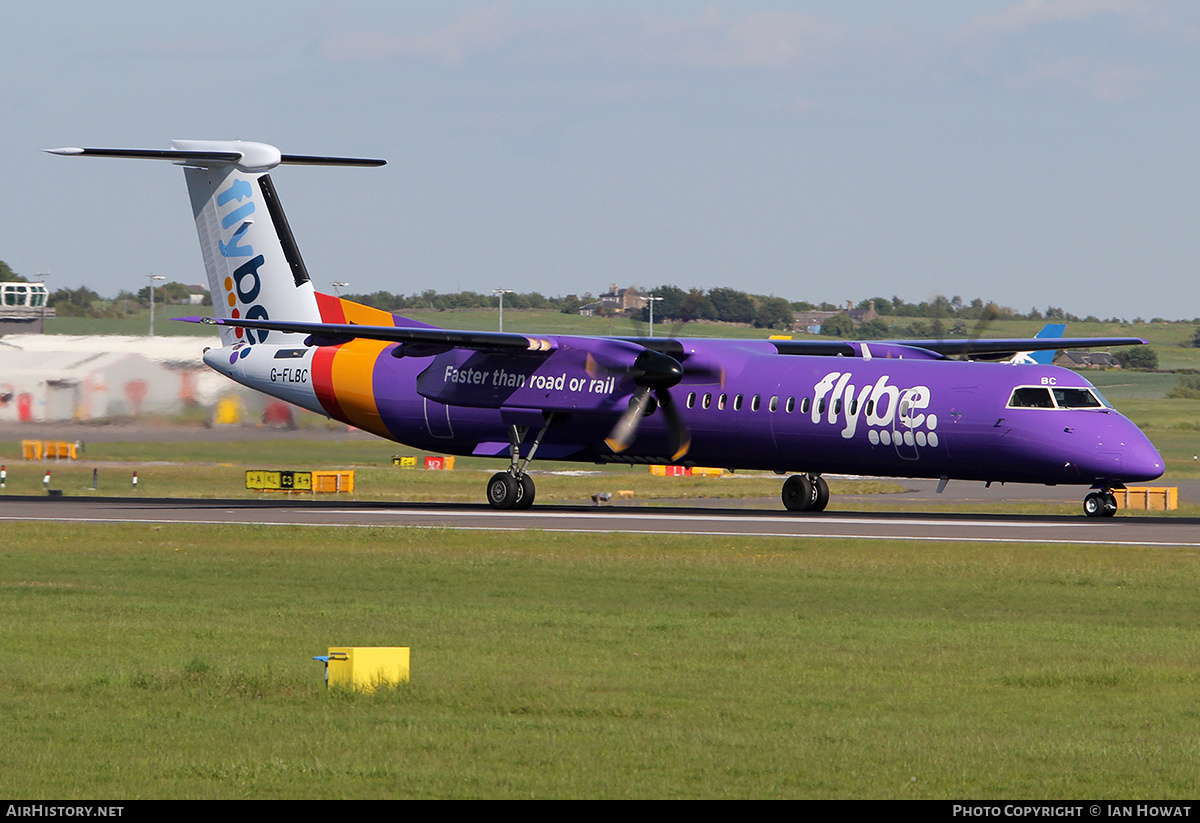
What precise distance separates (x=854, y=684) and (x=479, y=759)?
14.3ft

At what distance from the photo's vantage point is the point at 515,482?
34.4m

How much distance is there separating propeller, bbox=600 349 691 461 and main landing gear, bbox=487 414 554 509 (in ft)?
7.65

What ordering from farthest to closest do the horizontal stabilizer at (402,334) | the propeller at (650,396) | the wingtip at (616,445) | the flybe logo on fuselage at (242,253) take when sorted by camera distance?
1. the flybe logo on fuselage at (242,253)
2. the wingtip at (616,445)
3. the propeller at (650,396)
4. the horizontal stabilizer at (402,334)

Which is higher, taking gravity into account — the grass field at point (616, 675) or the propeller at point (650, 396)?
the propeller at point (650, 396)

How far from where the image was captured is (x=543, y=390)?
33219mm

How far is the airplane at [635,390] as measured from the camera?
28.0 m

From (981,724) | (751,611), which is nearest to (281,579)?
(751,611)

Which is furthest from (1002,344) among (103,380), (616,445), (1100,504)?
(103,380)

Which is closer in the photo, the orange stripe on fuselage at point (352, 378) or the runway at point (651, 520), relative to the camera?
the runway at point (651, 520)

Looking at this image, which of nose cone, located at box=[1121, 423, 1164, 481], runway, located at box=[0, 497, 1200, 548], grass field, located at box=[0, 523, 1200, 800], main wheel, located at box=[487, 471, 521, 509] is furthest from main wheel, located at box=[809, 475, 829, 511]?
grass field, located at box=[0, 523, 1200, 800]

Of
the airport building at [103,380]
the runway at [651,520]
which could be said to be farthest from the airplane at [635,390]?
the airport building at [103,380]

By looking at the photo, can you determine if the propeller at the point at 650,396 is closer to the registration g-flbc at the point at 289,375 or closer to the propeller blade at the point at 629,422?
the propeller blade at the point at 629,422

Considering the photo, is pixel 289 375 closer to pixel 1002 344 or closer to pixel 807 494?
pixel 807 494

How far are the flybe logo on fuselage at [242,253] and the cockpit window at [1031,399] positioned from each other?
1908 centimetres
